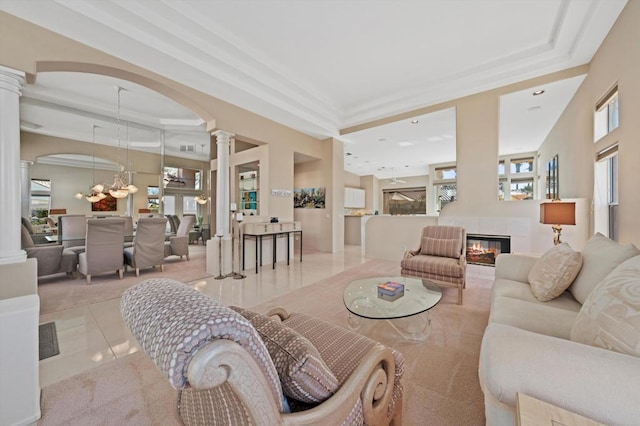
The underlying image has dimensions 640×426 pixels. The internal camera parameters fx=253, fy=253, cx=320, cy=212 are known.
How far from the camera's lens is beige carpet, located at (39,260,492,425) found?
144cm

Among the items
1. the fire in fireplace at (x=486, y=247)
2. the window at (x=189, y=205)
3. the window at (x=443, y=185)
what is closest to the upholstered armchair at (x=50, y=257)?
the window at (x=189, y=205)

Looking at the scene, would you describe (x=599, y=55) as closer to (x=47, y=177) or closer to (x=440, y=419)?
(x=440, y=419)

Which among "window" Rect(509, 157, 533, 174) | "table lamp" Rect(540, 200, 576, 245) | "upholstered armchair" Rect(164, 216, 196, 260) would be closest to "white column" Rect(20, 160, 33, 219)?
"upholstered armchair" Rect(164, 216, 196, 260)

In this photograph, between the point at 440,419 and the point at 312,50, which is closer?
the point at 440,419

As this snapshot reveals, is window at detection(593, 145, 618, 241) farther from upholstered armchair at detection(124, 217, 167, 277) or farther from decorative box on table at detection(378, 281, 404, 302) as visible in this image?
upholstered armchair at detection(124, 217, 167, 277)

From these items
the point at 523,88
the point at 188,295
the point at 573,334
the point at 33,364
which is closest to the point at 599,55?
the point at 523,88

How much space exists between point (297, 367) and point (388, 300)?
176 centimetres

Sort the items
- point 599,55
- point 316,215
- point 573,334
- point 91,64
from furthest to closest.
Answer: point 316,215
point 599,55
point 91,64
point 573,334

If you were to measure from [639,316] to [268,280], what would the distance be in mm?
3940

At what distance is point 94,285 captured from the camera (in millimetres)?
3979

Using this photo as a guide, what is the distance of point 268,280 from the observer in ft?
13.8

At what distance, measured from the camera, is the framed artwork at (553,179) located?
5141 millimetres

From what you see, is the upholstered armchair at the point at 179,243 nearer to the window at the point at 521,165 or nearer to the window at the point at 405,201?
the window at the point at 405,201

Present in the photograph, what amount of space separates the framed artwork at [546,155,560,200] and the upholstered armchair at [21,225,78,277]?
908cm
